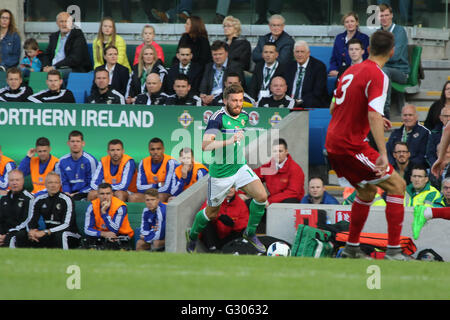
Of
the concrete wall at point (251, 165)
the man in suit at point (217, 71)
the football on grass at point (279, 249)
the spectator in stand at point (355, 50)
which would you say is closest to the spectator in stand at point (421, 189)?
the football on grass at point (279, 249)

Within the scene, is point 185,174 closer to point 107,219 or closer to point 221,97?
point 107,219

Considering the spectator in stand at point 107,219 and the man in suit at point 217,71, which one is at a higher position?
the man in suit at point 217,71

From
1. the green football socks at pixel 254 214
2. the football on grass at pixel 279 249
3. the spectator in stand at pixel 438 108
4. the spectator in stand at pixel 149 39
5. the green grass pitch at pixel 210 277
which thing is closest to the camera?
the green grass pitch at pixel 210 277

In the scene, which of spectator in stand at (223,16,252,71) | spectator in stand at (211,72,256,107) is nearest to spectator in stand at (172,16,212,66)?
spectator in stand at (223,16,252,71)

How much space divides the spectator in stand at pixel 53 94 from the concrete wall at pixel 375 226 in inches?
168

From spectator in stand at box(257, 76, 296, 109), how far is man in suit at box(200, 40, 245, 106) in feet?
1.78

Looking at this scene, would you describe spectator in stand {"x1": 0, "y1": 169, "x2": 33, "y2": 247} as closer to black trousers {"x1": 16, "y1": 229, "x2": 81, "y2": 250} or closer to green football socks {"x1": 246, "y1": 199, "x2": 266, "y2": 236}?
black trousers {"x1": 16, "y1": 229, "x2": 81, "y2": 250}

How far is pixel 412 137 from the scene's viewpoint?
36.3 feet

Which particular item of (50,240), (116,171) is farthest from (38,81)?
(50,240)

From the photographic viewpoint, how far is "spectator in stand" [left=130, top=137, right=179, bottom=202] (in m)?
10.9

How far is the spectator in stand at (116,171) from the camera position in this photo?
11.2 metres

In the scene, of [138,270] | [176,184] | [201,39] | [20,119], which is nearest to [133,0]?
[201,39]

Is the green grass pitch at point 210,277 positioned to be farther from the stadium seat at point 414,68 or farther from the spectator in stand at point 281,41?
the spectator in stand at point 281,41

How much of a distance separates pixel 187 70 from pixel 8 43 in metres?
3.76
